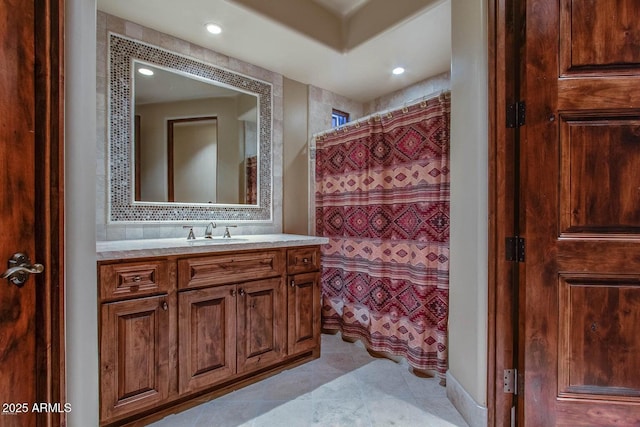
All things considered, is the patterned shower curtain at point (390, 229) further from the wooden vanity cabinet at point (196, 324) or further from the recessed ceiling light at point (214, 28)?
the recessed ceiling light at point (214, 28)

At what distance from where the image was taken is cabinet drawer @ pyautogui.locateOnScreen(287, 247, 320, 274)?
2.00 meters

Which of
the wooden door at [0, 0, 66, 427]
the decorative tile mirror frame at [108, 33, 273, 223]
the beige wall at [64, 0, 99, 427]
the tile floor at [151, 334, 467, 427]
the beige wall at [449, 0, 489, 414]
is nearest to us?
the wooden door at [0, 0, 66, 427]

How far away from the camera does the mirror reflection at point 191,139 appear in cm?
200

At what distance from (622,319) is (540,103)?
37.4 inches

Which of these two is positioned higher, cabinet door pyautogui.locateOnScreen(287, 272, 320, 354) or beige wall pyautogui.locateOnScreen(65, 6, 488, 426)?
beige wall pyautogui.locateOnScreen(65, 6, 488, 426)

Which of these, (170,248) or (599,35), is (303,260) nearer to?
(170,248)


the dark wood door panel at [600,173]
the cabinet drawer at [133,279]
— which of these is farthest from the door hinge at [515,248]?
the cabinet drawer at [133,279]

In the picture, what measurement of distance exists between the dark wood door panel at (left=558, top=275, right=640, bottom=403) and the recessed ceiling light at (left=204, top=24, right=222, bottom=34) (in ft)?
7.99

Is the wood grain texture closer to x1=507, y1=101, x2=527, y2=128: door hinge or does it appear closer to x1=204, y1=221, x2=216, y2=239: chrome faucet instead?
x1=507, y1=101, x2=527, y2=128: door hinge

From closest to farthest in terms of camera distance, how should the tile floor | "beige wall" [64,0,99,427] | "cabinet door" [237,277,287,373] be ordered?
"beige wall" [64,0,99,427]
the tile floor
"cabinet door" [237,277,287,373]

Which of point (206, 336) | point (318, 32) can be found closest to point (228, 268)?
point (206, 336)

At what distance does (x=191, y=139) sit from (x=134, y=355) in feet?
4.81

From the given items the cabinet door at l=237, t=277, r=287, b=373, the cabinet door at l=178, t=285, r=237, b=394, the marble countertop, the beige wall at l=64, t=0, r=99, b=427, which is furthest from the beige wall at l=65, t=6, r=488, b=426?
the cabinet door at l=237, t=277, r=287, b=373

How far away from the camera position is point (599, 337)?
3.97 ft
